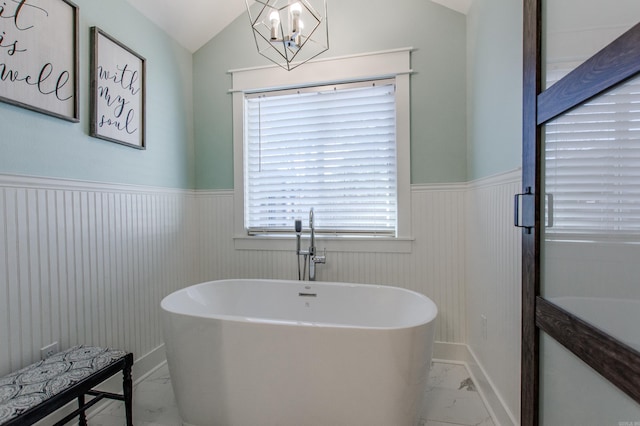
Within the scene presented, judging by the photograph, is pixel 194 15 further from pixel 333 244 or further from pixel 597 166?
pixel 597 166

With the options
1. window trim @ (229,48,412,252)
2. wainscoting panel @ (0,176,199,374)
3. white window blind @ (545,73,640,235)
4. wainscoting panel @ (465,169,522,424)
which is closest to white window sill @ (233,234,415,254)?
window trim @ (229,48,412,252)

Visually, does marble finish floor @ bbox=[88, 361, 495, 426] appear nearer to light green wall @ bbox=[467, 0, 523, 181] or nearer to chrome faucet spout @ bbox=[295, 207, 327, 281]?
chrome faucet spout @ bbox=[295, 207, 327, 281]

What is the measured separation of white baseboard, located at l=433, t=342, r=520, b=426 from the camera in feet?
4.93

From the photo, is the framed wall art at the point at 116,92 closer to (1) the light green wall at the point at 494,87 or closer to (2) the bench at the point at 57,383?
(2) the bench at the point at 57,383

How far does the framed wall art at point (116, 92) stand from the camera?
172 centimetres

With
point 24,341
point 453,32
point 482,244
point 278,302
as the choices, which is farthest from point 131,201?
point 453,32

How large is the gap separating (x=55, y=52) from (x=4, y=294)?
1.20 m

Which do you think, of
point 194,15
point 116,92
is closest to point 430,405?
point 116,92

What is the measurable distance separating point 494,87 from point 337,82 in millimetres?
1154

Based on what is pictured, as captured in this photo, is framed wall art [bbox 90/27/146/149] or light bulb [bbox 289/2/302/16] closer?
light bulb [bbox 289/2/302/16]

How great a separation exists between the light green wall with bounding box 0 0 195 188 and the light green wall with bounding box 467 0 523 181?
2267 mm

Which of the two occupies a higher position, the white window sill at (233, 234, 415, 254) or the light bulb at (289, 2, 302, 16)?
the light bulb at (289, 2, 302, 16)

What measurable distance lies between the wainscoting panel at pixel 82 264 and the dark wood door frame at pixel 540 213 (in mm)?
2168

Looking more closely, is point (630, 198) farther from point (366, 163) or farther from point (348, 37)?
point (348, 37)
